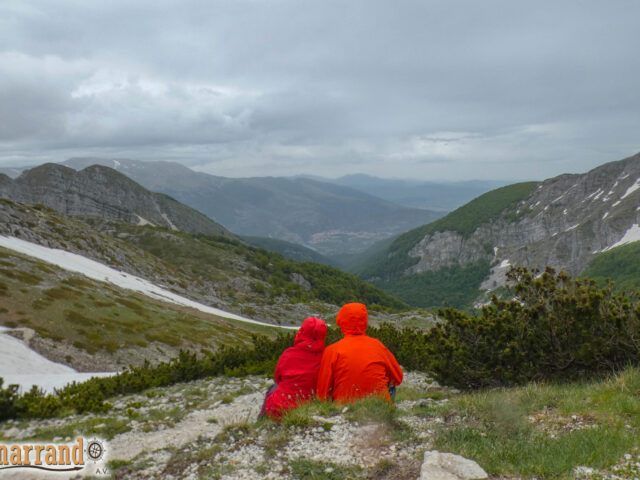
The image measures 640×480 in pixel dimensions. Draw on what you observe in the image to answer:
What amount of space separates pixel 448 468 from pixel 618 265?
578 feet

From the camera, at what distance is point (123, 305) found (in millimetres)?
38969

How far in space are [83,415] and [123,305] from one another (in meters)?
29.8

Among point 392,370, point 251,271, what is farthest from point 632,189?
point 392,370

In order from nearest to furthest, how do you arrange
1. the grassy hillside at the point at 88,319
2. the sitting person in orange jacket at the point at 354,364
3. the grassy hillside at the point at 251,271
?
the sitting person in orange jacket at the point at 354,364
the grassy hillside at the point at 88,319
the grassy hillside at the point at 251,271

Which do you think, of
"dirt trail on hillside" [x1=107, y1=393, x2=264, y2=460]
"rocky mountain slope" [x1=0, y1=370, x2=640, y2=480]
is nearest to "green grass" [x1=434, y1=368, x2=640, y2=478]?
"rocky mountain slope" [x1=0, y1=370, x2=640, y2=480]

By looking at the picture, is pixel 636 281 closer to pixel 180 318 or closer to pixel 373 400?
pixel 180 318

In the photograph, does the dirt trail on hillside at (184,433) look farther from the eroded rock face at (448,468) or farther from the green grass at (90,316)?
the green grass at (90,316)

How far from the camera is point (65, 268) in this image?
47.1m

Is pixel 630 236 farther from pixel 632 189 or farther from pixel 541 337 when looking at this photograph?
pixel 541 337

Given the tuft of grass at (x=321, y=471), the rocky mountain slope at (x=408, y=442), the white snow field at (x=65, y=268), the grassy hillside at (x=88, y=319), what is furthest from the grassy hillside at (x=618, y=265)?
the tuft of grass at (x=321, y=471)

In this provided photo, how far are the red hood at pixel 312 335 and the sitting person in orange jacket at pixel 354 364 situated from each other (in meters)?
0.30

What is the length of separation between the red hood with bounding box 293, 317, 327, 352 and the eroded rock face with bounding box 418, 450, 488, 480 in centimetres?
322

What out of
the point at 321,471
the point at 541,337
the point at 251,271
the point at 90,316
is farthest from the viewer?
the point at 251,271

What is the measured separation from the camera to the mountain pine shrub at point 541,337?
33.6 feet
